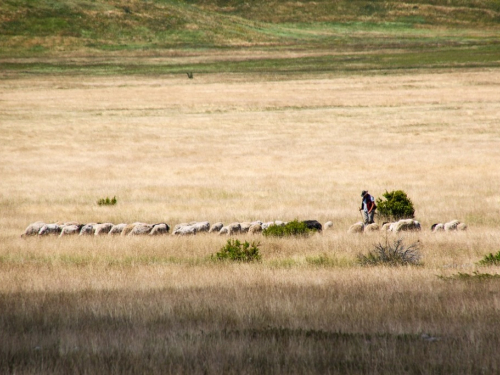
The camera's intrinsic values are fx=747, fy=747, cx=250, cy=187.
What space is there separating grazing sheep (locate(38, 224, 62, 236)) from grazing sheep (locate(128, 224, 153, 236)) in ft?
6.73

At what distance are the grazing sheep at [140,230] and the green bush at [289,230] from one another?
293cm

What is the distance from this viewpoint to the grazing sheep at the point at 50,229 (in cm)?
1849

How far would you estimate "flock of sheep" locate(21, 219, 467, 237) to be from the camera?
1792 centimetres

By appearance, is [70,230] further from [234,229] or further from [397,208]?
[397,208]

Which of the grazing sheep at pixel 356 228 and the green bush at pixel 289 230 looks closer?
the green bush at pixel 289 230

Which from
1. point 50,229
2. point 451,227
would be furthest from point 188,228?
point 451,227

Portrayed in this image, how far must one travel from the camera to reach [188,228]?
718 inches

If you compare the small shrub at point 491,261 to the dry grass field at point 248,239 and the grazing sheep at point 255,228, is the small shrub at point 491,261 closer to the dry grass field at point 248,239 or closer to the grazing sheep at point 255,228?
the dry grass field at point 248,239

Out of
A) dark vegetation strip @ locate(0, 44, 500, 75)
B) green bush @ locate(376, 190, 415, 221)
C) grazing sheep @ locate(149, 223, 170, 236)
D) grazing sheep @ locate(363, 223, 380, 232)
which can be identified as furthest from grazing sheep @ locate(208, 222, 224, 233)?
dark vegetation strip @ locate(0, 44, 500, 75)

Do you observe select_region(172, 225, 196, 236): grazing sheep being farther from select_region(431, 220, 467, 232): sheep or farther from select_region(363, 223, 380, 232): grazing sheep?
select_region(431, 220, 467, 232): sheep

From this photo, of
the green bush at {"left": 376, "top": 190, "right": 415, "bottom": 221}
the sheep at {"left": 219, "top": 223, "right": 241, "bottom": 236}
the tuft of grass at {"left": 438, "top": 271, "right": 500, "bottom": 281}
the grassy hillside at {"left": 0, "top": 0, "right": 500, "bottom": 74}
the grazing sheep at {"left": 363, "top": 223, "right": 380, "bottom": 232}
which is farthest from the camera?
the grassy hillside at {"left": 0, "top": 0, "right": 500, "bottom": 74}

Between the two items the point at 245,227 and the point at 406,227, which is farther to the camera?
the point at 245,227

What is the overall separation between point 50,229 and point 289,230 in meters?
6.07

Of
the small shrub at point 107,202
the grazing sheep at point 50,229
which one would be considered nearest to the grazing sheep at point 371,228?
the grazing sheep at point 50,229
